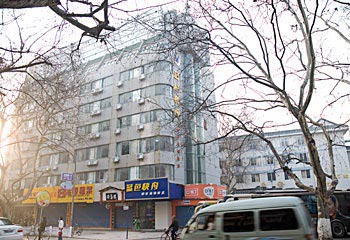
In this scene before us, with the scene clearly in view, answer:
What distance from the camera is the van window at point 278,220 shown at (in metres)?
6.92

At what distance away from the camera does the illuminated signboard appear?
84.1 feet

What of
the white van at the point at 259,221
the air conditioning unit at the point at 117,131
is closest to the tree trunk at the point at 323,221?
the white van at the point at 259,221

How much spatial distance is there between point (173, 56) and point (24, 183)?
124 feet

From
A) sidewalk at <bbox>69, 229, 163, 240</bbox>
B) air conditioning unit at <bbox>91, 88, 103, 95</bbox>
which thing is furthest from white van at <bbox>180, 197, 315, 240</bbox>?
air conditioning unit at <bbox>91, 88, 103, 95</bbox>

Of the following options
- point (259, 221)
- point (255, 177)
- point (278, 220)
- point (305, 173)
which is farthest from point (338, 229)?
point (255, 177)

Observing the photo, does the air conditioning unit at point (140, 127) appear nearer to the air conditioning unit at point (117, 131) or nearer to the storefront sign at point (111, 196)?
the air conditioning unit at point (117, 131)

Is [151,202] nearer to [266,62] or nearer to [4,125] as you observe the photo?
[4,125]

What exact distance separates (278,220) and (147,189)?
809 inches

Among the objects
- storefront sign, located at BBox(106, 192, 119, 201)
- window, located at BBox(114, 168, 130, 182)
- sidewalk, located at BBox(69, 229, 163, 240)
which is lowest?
sidewalk, located at BBox(69, 229, 163, 240)

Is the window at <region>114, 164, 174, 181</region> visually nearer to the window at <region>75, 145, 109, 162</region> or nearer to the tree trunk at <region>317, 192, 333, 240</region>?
the window at <region>75, 145, 109, 162</region>

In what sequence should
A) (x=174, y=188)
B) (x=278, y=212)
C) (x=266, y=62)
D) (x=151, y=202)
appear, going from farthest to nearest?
1. (x=151, y=202)
2. (x=174, y=188)
3. (x=266, y=62)
4. (x=278, y=212)

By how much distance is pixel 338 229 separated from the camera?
1645 centimetres

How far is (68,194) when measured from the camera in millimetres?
32562

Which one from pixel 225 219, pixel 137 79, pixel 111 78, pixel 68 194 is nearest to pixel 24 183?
pixel 68 194
